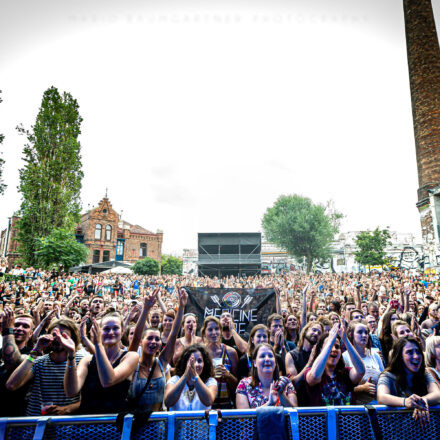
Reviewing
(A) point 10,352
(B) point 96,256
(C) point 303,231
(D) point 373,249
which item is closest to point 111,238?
(B) point 96,256

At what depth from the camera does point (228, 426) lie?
2129 mm

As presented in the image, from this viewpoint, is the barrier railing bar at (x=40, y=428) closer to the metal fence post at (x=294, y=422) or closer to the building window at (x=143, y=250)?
the metal fence post at (x=294, y=422)

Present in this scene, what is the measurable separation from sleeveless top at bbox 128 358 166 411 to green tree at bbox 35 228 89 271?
20.6 metres

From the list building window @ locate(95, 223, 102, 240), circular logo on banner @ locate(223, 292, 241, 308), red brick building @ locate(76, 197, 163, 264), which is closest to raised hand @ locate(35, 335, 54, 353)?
circular logo on banner @ locate(223, 292, 241, 308)

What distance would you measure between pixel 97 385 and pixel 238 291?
4.32m

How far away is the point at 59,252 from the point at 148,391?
20865 mm

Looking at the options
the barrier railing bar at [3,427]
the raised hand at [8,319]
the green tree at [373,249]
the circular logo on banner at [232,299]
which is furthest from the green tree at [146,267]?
the barrier railing bar at [3,427]

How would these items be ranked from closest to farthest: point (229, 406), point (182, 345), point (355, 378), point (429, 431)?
point (429, 431)
point (355, 378)
point (229, 406)
point (182, 345)

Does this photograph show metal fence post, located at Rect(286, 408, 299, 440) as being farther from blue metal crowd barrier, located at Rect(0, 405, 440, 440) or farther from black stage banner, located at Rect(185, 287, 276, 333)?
black stage banner, located at Rect(185, 287, 276, 333)

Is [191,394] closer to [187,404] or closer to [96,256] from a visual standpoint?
[187,404]

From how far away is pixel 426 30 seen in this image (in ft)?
69.4

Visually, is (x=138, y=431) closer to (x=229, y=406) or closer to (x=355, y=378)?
(x=229, y=406)

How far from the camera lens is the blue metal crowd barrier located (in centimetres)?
201

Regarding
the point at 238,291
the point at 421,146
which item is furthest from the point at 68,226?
the point at 421,146
